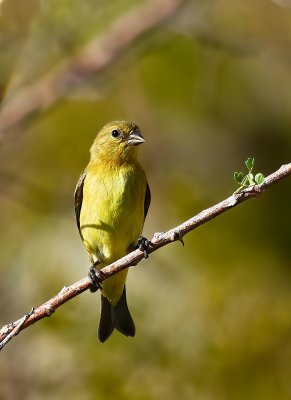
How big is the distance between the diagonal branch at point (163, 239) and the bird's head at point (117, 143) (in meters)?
1.88

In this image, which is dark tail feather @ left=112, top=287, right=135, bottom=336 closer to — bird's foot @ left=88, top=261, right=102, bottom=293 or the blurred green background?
the blurred green background

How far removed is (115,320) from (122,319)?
5 centimetres

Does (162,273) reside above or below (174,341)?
above

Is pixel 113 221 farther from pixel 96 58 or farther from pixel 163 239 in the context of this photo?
pixel 96 58

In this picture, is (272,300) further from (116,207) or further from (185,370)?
(116,207)

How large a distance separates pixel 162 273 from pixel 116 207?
6.99 ft

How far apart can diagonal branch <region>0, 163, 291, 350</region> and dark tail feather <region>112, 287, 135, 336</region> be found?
184 centimetres

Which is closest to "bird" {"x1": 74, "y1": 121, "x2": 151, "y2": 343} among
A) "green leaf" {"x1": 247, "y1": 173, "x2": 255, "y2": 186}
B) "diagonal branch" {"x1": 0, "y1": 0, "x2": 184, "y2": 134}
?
"diagonal branch" {"x1": 0, "y1": 0, "x2": 184, "y2": 134}

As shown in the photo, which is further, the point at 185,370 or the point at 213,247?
the point at 213,247

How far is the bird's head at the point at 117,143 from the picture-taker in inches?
266

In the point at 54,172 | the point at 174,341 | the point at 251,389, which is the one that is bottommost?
the point at 251,389

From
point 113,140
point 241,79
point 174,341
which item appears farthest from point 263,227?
point 241,79

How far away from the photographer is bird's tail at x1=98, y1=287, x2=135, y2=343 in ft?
22.2

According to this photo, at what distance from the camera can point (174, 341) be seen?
764 cm
